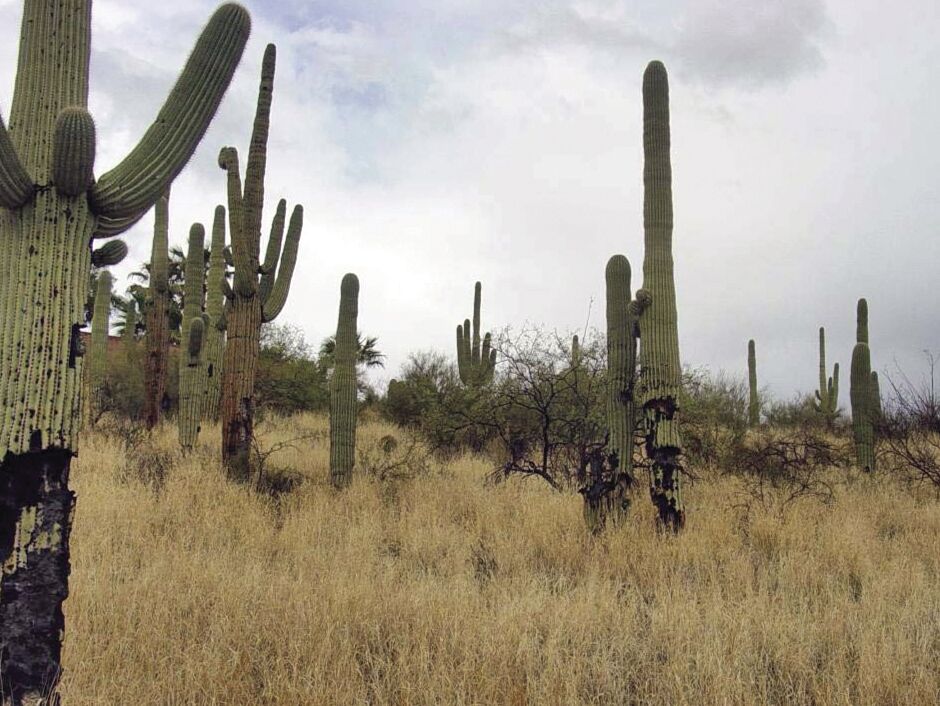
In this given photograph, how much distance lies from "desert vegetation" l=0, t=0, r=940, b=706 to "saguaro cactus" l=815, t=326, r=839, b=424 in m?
14.9

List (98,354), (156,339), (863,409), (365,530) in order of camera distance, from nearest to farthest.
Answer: (365,530) < (863,409) < (156,339) < (98,354)

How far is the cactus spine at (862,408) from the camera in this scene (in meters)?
12.6

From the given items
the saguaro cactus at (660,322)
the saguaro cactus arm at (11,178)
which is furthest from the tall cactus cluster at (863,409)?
the saguaro cactus arm at (11,178)

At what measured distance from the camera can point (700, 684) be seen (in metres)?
3.80

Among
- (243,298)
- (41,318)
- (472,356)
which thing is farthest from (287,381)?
(41,318)

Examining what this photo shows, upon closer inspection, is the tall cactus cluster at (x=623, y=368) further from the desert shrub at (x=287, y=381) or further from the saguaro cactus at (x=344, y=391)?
the desert shrub at (x=287, y=381)

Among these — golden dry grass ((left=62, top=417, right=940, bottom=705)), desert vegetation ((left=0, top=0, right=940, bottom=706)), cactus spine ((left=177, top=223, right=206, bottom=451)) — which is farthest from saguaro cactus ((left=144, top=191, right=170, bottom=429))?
golden dry grass ((left=62, top=417, right=940, bottom=705))

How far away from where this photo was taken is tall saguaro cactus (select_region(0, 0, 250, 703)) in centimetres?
351

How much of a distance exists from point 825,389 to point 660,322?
22.0m

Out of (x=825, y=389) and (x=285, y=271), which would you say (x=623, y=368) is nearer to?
(x=285, y=271)

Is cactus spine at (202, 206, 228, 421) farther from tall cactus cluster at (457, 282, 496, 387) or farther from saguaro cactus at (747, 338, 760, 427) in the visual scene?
saguaro cactus at (747, 338, 760, 427)

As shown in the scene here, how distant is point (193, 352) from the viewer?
493 inches

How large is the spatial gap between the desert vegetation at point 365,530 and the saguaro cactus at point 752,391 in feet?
38.0

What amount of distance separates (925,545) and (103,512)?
795cm
